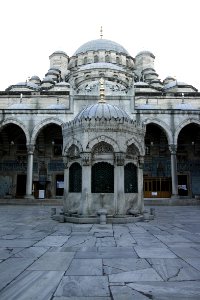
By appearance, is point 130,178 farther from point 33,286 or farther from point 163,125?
point 163,125

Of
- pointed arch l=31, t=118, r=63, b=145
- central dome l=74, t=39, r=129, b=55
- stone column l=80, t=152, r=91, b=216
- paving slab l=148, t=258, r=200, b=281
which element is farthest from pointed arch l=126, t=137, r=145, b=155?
central dome l=74, t=39, r=129, b=55

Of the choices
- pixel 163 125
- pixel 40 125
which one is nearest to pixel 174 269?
pixel 163 125

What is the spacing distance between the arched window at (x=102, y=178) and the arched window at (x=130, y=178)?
554 millimetres

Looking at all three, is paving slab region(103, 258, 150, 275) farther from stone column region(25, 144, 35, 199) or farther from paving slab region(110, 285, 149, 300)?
stone column region(25, 144, 35, 199)

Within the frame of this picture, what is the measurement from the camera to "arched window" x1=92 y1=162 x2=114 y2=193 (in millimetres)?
9133

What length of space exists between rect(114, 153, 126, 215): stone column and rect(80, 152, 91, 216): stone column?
0.92 m

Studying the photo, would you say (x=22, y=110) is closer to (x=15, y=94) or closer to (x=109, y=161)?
(x=15, y=94)

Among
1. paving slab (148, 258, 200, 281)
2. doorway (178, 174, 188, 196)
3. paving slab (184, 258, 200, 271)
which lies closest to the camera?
paving slab (148, 258, 200, 281)

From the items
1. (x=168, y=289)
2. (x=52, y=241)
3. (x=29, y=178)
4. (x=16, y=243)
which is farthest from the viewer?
(x=29, y=178)

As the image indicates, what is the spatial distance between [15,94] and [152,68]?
20.3 metres

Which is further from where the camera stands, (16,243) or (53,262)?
(16,243)

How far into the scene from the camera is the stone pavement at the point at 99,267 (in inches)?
117

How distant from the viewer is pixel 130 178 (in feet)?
31.7

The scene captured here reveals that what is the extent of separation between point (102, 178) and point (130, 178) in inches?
44.2
